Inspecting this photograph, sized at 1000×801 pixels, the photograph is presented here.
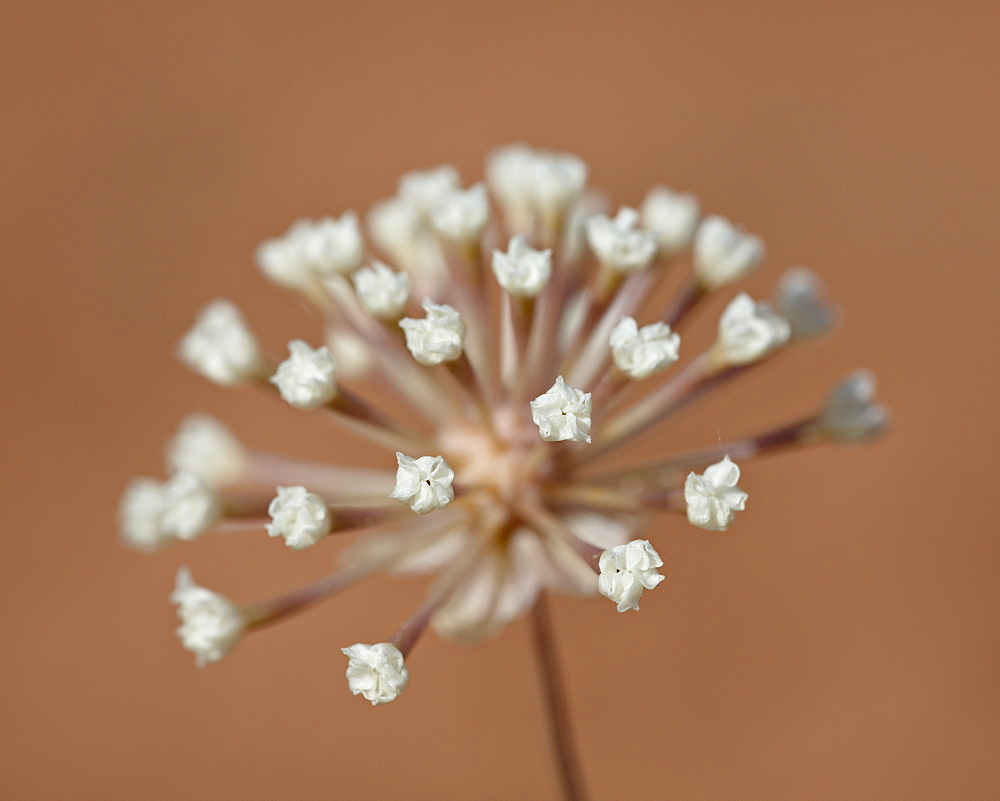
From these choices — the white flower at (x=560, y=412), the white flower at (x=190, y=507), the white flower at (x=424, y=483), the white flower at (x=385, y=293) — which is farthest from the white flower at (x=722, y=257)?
the white flower at (x=190, y=507)

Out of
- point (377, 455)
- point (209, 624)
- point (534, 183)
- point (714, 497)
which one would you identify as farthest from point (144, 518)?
point (377, 455)

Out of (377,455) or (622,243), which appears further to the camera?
(377,455)

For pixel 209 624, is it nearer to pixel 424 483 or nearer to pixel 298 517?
pixel 298 517

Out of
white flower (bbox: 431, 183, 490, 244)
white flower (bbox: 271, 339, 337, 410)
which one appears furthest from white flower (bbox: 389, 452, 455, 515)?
white flower (bbox: 431, 183, 490, 244)

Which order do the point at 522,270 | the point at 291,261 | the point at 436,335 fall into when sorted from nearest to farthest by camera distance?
the point at 436,335 < the point at 522,270 < the point at 291,261

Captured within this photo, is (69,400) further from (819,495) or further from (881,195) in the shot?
(881,195)

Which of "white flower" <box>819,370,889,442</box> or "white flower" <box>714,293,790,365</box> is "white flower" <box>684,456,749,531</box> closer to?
"white flower" <box>714,293,790,365</box>

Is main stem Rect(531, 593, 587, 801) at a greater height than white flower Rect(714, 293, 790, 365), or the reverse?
white flower Rect(714, 293, 790, 365)

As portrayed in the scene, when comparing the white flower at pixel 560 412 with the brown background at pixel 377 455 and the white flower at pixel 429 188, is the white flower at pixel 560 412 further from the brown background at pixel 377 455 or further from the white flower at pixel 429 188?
the brown background at pixel 377 455
